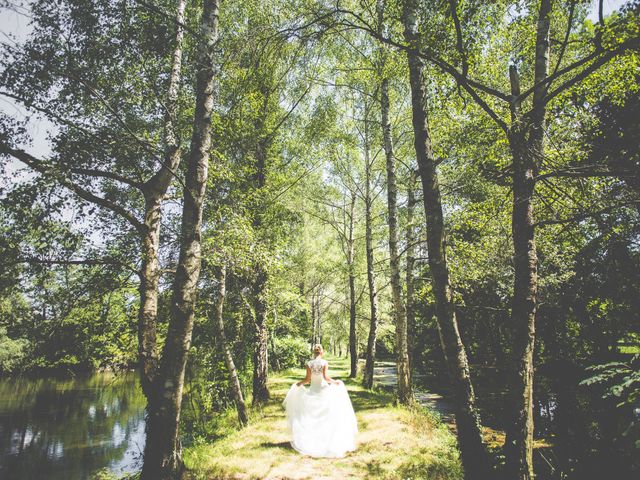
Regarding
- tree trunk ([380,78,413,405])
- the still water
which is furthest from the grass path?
the still water

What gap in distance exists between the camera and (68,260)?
20.2 feet

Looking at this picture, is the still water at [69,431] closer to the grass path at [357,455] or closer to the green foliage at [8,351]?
the grass path at [357,455]

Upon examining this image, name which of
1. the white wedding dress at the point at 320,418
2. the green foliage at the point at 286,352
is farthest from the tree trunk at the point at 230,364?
the green foliage at the point at 286,352

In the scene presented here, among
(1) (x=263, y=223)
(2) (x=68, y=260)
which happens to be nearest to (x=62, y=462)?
(2) (x=68, y=260)

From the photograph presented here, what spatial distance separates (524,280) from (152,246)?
6.84 m

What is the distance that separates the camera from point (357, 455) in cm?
673

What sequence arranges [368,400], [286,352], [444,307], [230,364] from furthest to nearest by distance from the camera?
[286,352]
[368,400]
[230,364]
[444,307]

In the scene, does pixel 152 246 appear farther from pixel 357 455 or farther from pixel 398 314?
pixel 398 314

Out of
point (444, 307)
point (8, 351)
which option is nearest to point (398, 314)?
point (444, 307)

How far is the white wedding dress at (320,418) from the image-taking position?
7.02 metres

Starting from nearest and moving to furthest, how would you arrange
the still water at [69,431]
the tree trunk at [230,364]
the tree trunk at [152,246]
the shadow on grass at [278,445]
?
the tree trunk at [152,246] < the shadow on grass at [278,445] < the tree trunk at [230,364] < the still water at [69,431]

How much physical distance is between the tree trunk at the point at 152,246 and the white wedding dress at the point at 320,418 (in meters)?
3.38

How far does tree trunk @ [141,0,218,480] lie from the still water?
1862 millimetres

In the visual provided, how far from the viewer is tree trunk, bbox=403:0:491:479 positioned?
14.1ft
